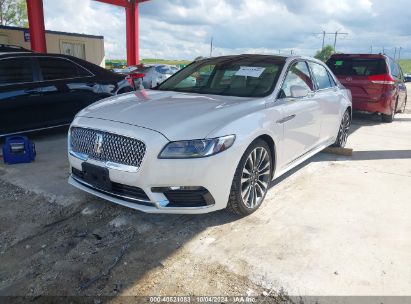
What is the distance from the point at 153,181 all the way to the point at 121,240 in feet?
1.99

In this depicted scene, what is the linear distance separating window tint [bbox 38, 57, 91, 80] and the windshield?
2529 mm

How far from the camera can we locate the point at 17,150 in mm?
4789

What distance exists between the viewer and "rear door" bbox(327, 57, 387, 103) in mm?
8234

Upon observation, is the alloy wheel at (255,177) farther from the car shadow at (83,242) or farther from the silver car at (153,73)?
the silver car at (153,73)

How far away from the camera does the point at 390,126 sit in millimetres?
8547

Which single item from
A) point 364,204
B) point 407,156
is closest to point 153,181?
point 364,204

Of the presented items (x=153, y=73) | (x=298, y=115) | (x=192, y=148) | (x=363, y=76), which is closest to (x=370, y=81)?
(x=363, y=76)

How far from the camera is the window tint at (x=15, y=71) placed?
550 centimetres

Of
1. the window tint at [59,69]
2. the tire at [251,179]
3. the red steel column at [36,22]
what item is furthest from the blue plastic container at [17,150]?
the red steel column at [36,22]

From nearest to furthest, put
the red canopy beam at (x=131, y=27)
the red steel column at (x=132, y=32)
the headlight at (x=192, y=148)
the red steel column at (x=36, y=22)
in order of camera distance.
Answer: the headlight at (x=192, y=148) → the red steel column at (x=36, y=22) → the red canopy beam at (x=131, y=27) → the red steel column at (x=132, y=32)

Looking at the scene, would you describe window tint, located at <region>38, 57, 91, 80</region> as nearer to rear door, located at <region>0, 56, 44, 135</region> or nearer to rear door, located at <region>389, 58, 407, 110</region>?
rear door, located at <region>0, 56, 44, 135</region>

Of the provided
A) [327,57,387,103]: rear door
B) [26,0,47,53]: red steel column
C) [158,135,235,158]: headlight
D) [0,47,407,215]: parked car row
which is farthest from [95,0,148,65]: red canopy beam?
[158,135,235,158]: headlight

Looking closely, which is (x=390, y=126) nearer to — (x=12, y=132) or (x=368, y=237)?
(x=368, y=237)

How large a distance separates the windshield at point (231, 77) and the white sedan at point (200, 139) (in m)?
0.01
